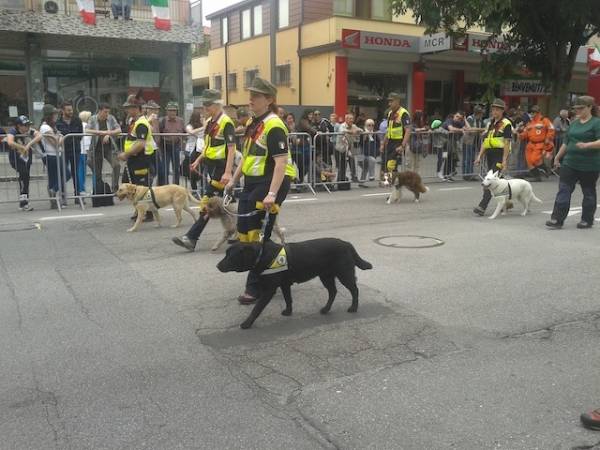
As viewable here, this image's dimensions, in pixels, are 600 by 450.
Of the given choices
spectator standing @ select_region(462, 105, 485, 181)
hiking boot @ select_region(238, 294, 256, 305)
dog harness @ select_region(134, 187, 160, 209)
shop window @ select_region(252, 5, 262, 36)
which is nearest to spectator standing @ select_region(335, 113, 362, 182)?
spectator standing @ select_region(462, 105, 485, 181)

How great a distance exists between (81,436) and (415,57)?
25383mm

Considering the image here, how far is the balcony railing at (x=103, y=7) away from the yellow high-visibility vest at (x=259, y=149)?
15393mm

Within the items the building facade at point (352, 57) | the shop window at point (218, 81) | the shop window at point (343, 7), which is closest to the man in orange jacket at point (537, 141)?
the building facade at point (352, 57)

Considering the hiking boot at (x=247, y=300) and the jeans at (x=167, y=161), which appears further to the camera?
the jeans at (x=167, y=161)

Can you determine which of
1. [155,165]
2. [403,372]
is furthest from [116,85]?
[403,372]

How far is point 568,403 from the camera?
11.9ft

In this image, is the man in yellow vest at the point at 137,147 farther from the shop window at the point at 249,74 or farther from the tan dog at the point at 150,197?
the shop window at the point at 249,74

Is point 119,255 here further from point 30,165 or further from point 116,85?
point 116,85

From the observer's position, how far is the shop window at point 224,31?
106ft

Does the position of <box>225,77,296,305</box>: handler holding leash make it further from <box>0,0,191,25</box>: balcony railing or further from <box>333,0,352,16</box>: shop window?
<box>333,0,352,16</box>: shop window

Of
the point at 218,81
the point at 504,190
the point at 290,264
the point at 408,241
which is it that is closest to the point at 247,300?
the point at 290,264

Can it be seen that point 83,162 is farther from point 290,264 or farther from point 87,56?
point 87,56

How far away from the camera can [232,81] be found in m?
32.6

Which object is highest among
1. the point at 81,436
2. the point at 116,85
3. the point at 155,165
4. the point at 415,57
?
the point at 415,57
